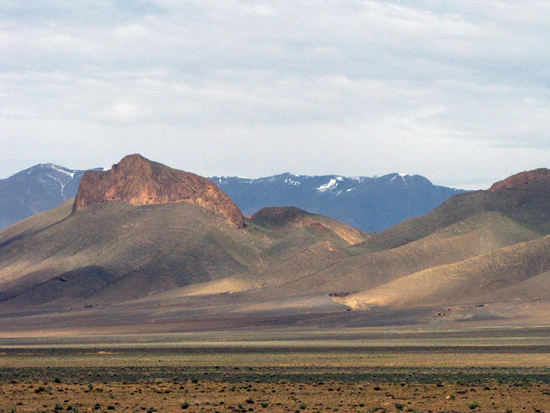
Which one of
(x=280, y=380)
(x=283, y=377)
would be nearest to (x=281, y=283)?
(x=283, y=377)

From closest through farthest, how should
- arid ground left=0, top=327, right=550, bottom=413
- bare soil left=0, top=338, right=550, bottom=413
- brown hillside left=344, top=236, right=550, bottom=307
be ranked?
bare soil left=0, top=338, right=550, bottom=413 → arid ground left=0, top=327, right=550, bottom=413 → brown hillside left=344, top=236, right=550, bottom=307

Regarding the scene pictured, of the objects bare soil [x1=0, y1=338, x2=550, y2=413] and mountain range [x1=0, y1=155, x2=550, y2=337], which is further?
mountain range [x1=0, y1=155, x2=550, y2=337]

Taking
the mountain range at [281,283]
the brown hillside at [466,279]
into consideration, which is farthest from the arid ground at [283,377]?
the brown hillside at [466,279]

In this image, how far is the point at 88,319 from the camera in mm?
135625

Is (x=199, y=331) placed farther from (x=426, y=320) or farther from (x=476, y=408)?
(x=476, y=408)

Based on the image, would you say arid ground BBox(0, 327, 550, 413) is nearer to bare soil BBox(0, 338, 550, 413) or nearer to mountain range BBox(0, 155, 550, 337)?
bare soil BBox(0, 338, 550, 413)

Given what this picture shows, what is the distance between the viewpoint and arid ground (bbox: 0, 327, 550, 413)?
110 feet

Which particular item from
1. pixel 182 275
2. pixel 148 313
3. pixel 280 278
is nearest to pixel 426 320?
pixel 148 313

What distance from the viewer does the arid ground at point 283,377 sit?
3356 cm

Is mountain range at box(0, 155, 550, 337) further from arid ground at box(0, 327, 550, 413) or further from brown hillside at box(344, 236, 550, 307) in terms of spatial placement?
arid ground at box(0, 327, 550, 413)

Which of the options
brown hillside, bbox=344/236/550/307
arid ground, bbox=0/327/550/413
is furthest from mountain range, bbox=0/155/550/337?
arid ground, bbox=0/327/550/413

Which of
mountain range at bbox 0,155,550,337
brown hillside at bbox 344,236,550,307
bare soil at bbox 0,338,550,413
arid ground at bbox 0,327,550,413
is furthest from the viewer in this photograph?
brown hillside at bbox 344,236,550,307

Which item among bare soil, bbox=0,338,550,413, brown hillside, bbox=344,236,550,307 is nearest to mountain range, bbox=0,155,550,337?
brown hillside, bbox=344,236,550,307

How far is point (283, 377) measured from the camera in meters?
45.3
